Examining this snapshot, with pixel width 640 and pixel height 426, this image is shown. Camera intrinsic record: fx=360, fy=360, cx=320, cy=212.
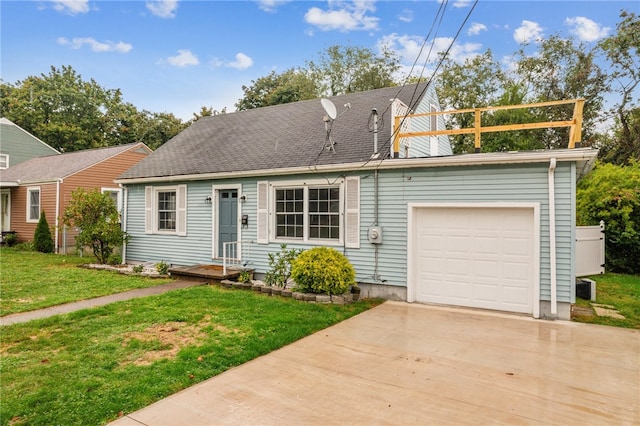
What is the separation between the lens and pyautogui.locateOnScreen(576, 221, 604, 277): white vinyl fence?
999 cm

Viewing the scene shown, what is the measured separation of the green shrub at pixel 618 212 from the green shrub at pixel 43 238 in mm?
19436

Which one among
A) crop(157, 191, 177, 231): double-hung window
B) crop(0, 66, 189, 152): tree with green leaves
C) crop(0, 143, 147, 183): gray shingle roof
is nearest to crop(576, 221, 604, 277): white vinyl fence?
crop(157, 191, 177, 231): double-hung window

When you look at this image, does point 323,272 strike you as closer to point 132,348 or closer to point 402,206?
point 402,206

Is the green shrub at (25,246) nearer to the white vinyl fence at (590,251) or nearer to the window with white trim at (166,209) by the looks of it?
the window with white trim at (166,209)

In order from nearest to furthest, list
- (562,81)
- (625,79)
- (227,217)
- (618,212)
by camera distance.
A: (227,217), (618,212), (625,79), (562,81)

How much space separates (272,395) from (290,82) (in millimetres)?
25512

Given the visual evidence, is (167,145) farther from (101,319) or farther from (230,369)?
(230,369)

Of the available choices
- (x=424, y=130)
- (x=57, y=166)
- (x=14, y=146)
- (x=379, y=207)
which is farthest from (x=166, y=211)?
(x=14, y=146)

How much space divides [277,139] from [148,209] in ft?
14.8

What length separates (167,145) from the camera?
12.7 meters

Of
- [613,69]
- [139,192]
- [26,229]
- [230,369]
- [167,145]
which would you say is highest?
[613,69]

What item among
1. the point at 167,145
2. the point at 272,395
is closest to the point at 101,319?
the point at 272,395

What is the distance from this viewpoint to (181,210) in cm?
1024

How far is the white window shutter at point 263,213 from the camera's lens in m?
8.78
